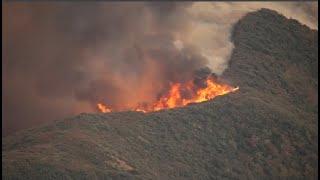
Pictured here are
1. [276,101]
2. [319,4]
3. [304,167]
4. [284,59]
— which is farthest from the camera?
[319,4]

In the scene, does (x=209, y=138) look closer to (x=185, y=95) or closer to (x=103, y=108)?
(x=185, y=95)

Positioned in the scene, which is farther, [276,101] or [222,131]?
[276,101]

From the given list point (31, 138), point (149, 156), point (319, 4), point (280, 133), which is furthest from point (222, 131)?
point (319, 4)

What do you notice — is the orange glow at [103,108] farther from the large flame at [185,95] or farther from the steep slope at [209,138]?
the steep slope at [209,138]

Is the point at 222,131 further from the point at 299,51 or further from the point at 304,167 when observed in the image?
the point at 299,51

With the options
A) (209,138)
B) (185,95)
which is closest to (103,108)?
(185,95)

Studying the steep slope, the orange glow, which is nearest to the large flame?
the orange glow

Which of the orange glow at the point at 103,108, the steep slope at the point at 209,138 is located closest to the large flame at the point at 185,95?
the orange glow at the point at 103,108
